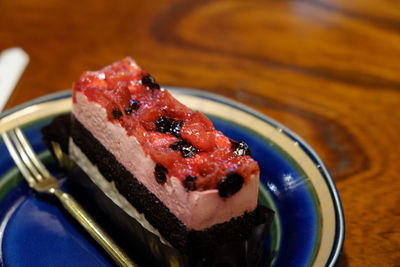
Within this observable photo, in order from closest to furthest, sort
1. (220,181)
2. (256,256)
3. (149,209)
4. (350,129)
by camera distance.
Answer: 1. (220,181)
2. (256,256)
3. (149,209)
4. (350,129)

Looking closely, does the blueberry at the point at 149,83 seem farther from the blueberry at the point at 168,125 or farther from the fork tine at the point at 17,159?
the fork tine at the point at 17,159

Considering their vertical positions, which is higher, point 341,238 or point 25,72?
point 25,72

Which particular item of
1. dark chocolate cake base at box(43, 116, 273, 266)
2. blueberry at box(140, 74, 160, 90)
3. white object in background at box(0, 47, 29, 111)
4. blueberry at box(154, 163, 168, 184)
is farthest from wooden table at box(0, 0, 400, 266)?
blueberry at box(140, 74, 160, 90)

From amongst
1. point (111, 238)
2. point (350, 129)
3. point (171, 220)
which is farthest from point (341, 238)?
point (350, 129)

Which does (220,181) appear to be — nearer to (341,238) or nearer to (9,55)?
(341,238)

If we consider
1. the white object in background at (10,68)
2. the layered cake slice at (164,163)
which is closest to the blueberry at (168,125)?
the layered cake slice at (164,163)
